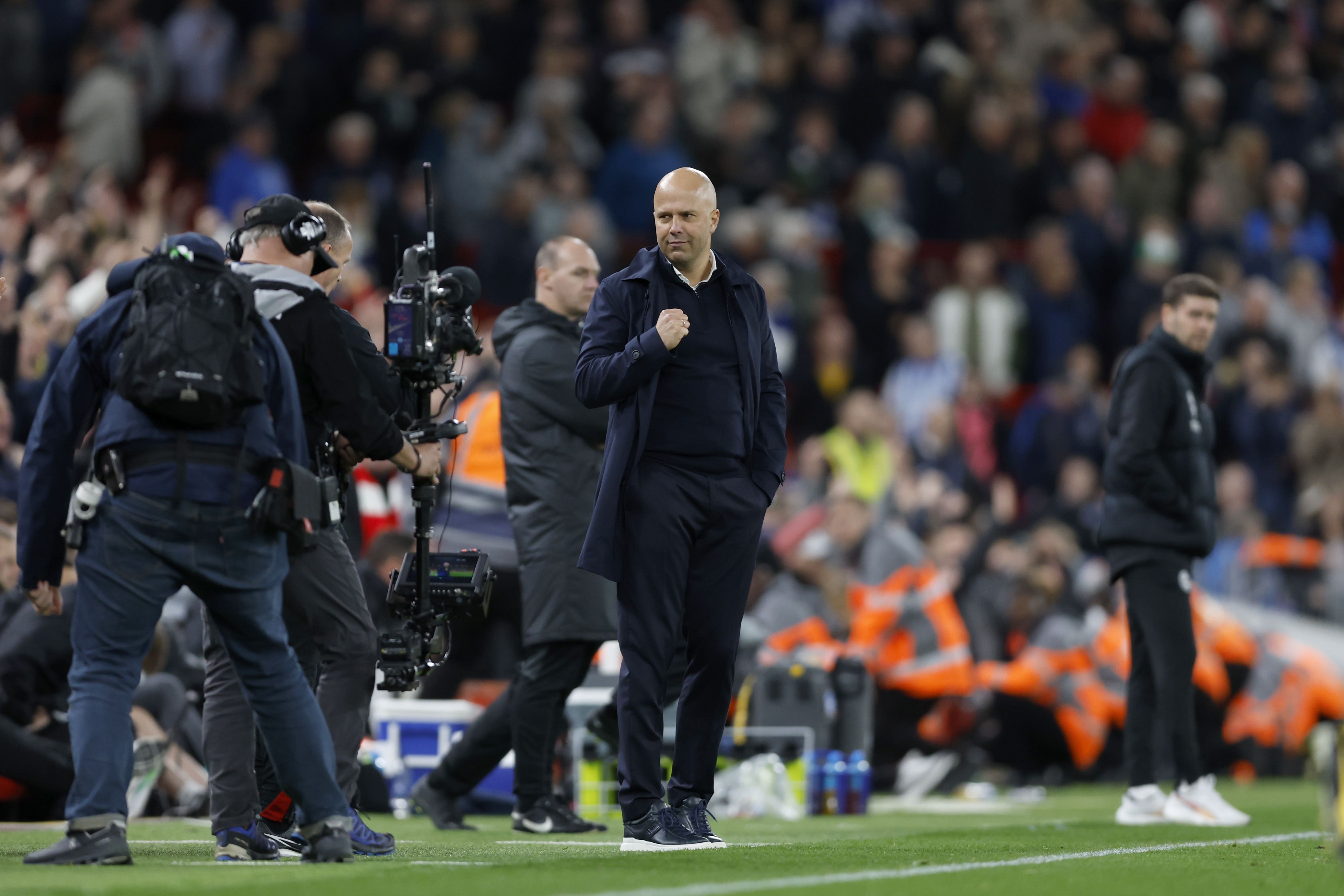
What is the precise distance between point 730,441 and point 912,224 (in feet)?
41.3

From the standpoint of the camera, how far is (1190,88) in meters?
20.8

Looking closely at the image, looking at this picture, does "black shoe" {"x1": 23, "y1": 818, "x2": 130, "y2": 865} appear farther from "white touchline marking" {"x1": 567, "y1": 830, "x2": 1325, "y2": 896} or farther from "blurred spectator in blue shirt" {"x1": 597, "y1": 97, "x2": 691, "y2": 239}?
"blurred spectator in blue shirt" {"x1": 597, "y1": 97, "x2": 691, "y2": 239}

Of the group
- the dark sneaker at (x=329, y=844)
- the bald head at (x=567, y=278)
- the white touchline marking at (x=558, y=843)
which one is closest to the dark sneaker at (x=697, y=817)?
the white touchline marking at (x=558, y=843)

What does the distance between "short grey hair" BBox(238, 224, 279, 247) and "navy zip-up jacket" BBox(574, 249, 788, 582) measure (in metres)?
1.12

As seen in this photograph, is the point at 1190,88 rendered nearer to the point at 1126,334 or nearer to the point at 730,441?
the point at 1126,334

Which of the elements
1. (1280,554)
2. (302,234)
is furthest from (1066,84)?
(302,234)

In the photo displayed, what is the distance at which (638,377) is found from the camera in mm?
6770

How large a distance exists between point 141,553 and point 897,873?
2473mm

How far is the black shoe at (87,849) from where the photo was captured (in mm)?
5945

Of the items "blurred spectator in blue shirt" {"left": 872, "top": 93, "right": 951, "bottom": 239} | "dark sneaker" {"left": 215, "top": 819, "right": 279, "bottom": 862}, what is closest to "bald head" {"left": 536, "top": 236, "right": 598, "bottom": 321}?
"dark sneaker" {"left": 215, "top": 819, "right": 279, "bottom": 862}

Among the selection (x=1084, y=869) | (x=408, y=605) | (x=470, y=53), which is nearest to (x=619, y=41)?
(x=470, y=53)

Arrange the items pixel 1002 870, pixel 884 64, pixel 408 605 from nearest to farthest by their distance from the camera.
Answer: pixel 1002 870 < pixel 408 605 < pixel 884 64

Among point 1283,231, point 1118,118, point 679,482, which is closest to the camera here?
point 679,482

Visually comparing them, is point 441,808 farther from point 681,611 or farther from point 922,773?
point 922,773
